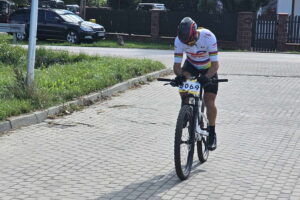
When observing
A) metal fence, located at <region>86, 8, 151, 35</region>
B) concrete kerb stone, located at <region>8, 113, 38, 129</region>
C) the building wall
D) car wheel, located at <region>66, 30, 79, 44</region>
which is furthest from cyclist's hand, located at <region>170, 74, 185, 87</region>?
the building wall

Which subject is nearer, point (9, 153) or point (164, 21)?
point (9, 153)

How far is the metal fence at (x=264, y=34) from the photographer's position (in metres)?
32.8

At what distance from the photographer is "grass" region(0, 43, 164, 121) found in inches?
420

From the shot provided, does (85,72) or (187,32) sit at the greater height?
(187,32)

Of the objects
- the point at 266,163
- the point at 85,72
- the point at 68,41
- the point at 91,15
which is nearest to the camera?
the point at 266,163

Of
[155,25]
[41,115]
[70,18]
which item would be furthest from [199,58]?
[155,25]

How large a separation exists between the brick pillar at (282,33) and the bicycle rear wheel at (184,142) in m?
26.2

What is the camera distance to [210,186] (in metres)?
6.84

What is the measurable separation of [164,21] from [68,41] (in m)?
6.00

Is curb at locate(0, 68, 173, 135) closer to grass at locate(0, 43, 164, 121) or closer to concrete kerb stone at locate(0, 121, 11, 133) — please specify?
concrete kerb stone at locate(0, 121, 11, 133)

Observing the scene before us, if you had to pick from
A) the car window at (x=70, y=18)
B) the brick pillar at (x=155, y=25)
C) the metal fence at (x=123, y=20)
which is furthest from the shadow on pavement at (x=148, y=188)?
the metal fence at (x=123, y=20)

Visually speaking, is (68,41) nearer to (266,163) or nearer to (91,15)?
(91,15)

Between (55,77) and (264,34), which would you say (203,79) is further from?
(264,34)

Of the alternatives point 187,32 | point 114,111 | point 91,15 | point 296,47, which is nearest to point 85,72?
point 114,111
